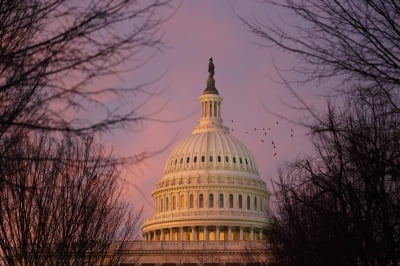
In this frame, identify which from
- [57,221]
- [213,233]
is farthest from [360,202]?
[213,233]

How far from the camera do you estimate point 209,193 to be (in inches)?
7057

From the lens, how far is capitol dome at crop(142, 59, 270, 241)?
173 metres

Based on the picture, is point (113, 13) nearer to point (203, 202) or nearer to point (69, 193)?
point (69, 193)

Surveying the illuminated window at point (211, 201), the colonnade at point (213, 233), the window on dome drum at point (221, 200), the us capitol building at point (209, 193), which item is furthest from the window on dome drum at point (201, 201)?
the colonnade at point (213, 233)

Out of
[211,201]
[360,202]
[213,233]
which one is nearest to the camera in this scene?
[360,202]

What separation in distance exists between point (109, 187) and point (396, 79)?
2775 centimetres

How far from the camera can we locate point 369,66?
15391 mm

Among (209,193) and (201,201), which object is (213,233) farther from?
(209,193)

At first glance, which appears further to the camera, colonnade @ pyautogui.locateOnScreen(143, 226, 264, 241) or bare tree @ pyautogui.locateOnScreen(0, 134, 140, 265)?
colonnade @ pyautogui.locateOnScreen(143, 226, 264, 241)

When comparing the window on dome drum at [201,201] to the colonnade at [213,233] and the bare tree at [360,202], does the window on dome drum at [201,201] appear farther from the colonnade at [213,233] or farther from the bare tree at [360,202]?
the bare tree at [360,202]

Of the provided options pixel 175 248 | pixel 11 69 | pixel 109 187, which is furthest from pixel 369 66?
pixel 175 248

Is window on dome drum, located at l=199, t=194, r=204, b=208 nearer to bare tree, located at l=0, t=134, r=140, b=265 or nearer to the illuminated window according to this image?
the illuminated window

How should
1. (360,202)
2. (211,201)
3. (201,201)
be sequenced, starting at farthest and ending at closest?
(211,201) → (201,201) → (360,202)

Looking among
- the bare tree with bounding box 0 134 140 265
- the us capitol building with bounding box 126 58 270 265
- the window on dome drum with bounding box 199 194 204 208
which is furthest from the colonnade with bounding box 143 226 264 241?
the bare tree with bounding box 0 134 140 265
